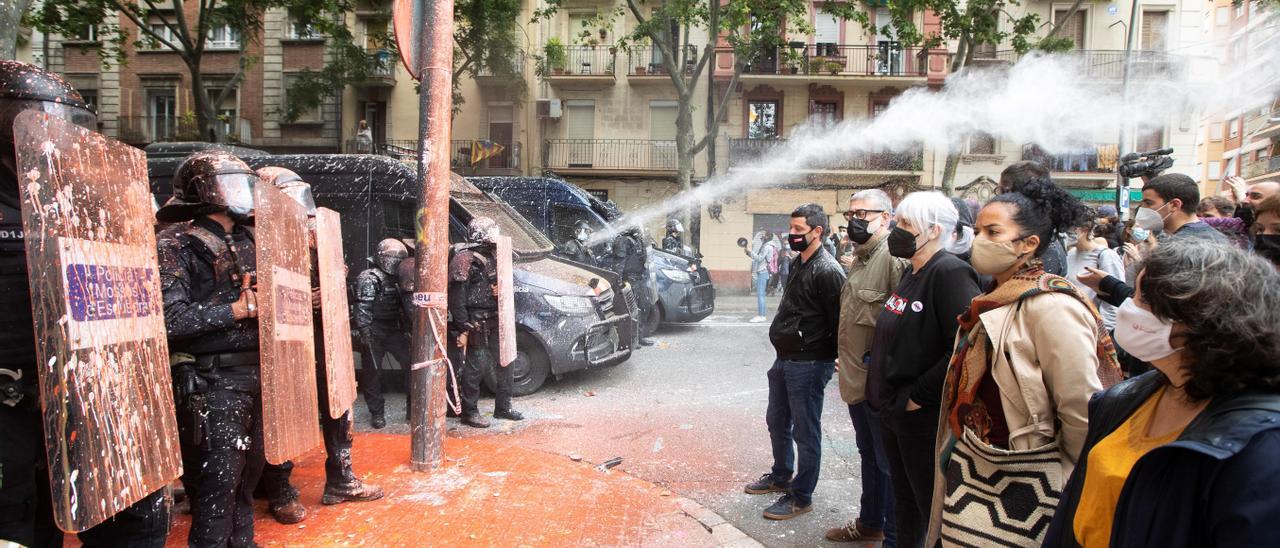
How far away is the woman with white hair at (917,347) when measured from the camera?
2918 millimetres

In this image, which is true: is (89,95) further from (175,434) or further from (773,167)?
(175,434)

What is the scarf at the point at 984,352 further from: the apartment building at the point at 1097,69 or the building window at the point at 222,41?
the building window at the point at 222,41

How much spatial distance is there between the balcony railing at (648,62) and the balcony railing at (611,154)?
7.50 feet

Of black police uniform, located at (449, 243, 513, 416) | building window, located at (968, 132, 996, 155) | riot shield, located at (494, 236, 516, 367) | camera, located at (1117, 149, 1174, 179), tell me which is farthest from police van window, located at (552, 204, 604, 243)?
building window, located at (968, 132, 996, 155)

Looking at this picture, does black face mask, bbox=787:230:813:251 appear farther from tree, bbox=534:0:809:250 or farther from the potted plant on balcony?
the potted plant on balcony

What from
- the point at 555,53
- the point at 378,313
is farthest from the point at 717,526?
the point at 555,53

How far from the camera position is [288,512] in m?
3.95

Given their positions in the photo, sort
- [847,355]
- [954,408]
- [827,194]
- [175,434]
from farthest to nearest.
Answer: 1. [827,194]
2. [847,355]
3. [175,434]
4. [954,408]

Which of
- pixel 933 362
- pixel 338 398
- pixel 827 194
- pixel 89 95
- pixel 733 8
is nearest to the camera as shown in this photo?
pixel 933 362

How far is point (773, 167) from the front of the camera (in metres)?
24.8

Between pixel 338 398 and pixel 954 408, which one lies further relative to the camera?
pixel 338 398

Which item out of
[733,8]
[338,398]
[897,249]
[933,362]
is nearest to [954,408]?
[933,362]

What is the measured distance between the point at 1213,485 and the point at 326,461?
4.15 meters

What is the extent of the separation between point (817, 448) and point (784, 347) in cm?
60
